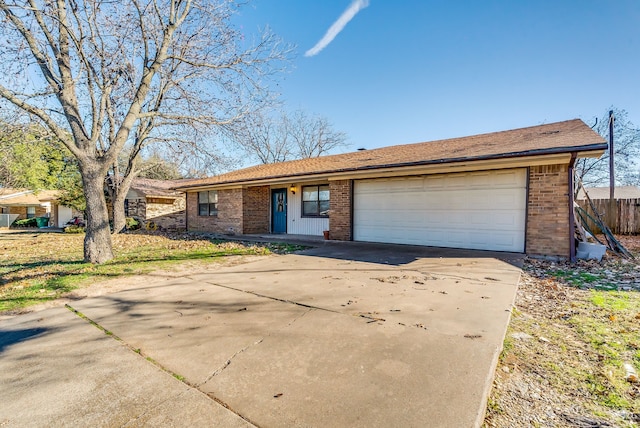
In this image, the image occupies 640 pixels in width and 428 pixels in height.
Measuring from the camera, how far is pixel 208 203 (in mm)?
16391

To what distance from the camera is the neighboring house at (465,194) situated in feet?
23.7

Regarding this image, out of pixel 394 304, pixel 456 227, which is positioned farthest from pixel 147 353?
pixel 456 227

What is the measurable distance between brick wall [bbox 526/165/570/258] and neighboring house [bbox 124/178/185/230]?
18.0 m

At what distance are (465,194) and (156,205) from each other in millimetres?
19073

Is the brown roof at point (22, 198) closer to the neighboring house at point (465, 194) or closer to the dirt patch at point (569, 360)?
the neighboring house at point (465, 194)

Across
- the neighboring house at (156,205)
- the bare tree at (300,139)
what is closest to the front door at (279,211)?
the neighboring house at (156,205)

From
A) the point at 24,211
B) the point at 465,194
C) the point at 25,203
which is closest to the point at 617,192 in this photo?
the point at 465,194

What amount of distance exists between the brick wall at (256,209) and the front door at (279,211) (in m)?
0.30

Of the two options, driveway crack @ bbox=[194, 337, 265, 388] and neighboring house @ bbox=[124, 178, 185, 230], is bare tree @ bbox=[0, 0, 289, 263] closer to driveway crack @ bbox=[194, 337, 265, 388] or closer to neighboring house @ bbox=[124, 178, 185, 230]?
driveway crack @ bbox=[194, 337, 265, 388]

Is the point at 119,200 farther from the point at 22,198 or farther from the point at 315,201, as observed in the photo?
the point at 22,198

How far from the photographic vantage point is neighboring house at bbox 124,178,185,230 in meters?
19.7

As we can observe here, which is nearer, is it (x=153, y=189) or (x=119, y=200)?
(x=119, y=200)

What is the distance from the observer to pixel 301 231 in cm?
1364

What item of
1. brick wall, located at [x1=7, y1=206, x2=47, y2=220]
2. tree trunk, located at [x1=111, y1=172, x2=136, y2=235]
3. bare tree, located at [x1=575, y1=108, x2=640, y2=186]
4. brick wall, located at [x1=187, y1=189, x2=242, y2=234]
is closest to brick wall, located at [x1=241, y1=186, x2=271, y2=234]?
brick wall, located at [x1=187, y1=189, x2=242, y2=234]
